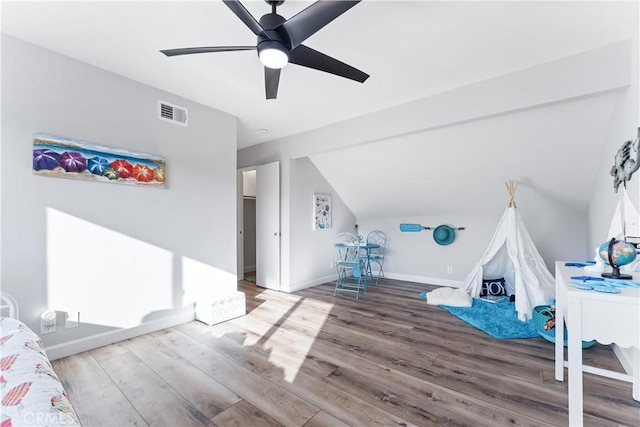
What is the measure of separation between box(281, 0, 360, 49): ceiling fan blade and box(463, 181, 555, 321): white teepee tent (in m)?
3.20

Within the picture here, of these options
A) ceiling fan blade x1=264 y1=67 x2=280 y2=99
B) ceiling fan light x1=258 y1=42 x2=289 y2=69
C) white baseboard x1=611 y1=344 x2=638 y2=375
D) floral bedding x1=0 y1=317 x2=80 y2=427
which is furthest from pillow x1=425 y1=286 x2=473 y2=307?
floral bedding x1=0 y1=317 x2=80 y2=427

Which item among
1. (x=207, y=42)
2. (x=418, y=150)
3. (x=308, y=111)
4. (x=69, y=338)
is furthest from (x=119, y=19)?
(x=418, y=150)

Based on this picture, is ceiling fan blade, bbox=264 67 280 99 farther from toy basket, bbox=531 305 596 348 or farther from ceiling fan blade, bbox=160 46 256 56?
toy basket, bbox=531 305 596 348

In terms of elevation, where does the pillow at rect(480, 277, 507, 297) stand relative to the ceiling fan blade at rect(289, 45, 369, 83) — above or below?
below

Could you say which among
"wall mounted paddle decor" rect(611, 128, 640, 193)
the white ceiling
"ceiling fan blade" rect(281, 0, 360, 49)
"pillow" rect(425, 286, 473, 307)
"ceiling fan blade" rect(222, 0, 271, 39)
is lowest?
"pillow" rect(425, 286, 473, 307)

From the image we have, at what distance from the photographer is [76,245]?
239 cm

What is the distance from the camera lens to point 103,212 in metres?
2.54

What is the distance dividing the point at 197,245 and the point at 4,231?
4.94 ft

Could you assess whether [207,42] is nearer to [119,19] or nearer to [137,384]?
[119,19]

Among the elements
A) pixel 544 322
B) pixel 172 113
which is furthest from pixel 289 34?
pixel 544 322

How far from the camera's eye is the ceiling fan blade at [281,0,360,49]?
1.38 metres

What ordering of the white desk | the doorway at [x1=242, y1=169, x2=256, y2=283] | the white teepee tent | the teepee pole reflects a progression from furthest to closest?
the doorway at [x1=242, y1=169, x2=256, y2=283] < the teepee pole < the white teepee tent < the white desk

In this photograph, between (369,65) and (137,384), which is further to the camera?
(369,65)

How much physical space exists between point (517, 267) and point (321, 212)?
289 cm
